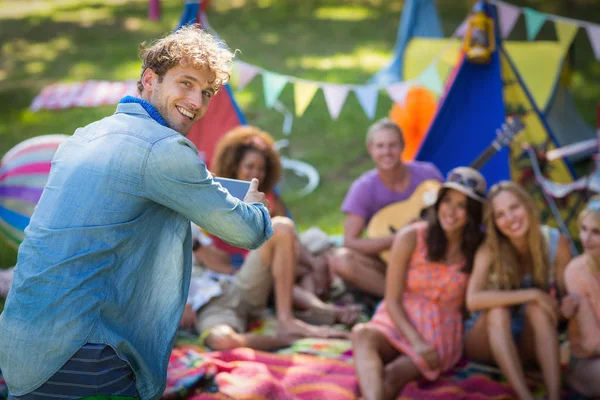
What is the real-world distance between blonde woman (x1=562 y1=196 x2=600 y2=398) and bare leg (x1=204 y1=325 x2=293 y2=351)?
4.47 ft

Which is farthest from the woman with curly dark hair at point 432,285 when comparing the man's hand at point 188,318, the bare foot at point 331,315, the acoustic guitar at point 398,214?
the man's hand at point 188,318

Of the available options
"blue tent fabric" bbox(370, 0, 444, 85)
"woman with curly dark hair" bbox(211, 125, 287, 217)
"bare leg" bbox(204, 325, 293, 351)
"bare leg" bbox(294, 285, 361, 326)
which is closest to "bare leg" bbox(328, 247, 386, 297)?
"bare leg" bbox(294, 285, 361, 326)

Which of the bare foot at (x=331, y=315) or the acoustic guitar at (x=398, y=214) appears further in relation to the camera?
the acoustic guitar at (x=398, y=214)

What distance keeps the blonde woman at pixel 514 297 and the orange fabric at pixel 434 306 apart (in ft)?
0.31

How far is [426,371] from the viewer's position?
355cm

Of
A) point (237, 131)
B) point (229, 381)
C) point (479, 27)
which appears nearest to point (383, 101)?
point (479, 27)

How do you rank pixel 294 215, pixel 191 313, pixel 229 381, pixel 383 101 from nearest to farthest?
pixel 229 381 < pixel 191 313 < pixel 294 215 < pixel 383 101

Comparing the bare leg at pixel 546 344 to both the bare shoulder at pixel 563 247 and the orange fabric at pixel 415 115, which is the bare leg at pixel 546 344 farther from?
the orange fabric at pixel 415 115

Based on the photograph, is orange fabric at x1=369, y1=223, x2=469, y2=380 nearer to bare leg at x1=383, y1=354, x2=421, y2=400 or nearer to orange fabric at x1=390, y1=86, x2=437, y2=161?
bare leg at x1=383, y1=354, x2=421, y2=400

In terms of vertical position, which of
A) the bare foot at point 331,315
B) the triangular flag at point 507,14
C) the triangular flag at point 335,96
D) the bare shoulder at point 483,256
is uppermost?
the triangular flag at point 507,14

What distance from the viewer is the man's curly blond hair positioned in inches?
85.0

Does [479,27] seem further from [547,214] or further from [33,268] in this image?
[33,268]

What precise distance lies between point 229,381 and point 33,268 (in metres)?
1.59

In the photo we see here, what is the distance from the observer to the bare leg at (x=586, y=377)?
136 inches
